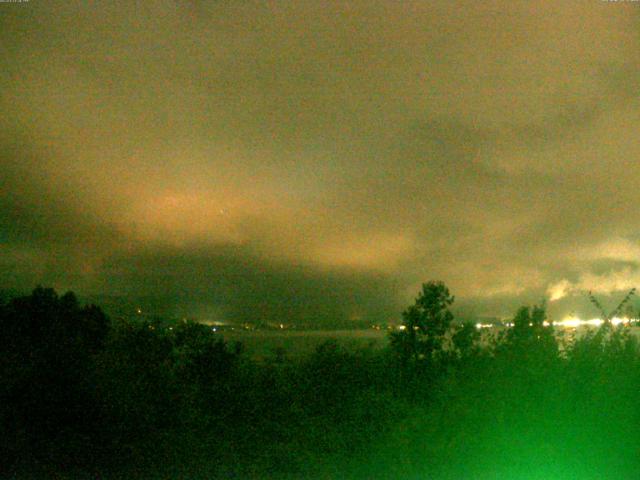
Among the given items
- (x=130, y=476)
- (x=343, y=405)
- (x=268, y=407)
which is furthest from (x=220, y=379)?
(x=130, y=476)

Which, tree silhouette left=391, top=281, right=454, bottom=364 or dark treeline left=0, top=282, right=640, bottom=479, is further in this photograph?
tree silhouette left=391, top=281, right=454, bottom=364

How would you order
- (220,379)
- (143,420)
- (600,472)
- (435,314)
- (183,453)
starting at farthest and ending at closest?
(435,314)
(220,379)
(143,420)
(183,453)
(600,472)

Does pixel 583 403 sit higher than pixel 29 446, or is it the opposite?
pixel 583 403

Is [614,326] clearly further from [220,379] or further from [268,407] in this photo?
[220,379]

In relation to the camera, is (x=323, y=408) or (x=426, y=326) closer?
(x=323, y=408)

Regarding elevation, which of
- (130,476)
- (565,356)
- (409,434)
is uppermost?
(565,356)

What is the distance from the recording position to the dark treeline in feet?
31.5

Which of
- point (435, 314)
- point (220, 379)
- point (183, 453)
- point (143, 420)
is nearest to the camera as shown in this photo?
point (183, 453)

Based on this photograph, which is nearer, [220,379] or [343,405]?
[343,405]

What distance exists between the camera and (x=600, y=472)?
9.13 meters

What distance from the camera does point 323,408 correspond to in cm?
1260

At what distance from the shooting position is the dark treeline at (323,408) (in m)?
9.60

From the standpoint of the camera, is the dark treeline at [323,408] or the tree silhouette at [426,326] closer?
the dark treeline at [323,408]

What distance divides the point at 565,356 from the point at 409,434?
142 inches
